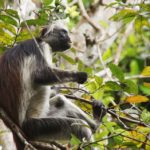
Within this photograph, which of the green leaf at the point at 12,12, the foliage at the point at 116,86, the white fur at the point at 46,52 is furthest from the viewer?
the white fur at the point at 46,52

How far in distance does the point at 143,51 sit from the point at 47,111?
650 centimetres

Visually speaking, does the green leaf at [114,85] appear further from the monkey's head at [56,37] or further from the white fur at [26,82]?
the monkey's head at [56,37]

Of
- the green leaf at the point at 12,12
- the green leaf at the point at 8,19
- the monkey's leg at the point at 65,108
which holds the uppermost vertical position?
the green leaf at the point at 12,12

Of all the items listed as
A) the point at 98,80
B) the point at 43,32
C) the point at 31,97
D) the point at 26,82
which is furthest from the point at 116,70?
the point at 43,32

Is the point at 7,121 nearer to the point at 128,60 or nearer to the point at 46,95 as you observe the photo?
the point at 46,95

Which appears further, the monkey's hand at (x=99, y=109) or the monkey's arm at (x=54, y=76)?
the monkey's arm at (x=54, y=76)

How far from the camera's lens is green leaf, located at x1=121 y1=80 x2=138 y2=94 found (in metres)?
4.12

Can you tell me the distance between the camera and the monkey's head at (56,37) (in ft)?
17.0

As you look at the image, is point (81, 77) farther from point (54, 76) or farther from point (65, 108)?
point (65, 108)

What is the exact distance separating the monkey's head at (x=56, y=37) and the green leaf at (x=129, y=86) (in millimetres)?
1223

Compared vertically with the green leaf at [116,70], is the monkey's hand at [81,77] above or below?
below

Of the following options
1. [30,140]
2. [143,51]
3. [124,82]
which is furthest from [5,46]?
[143,51]

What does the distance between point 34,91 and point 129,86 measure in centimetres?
107

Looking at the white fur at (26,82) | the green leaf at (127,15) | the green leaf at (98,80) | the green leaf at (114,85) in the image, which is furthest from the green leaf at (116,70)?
the white fur at (26,82)
